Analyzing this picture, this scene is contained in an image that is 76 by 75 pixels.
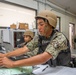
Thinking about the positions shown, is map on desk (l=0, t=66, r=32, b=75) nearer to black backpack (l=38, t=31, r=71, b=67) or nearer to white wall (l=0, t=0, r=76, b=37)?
black backpack (l=38, t=31, r=71, b=67)

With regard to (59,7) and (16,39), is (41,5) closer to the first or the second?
(59,7)

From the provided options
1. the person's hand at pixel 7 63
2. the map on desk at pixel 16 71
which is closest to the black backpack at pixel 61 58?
the map on desk at pixel 16 71

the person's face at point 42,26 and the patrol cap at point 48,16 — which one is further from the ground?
the patrol cap at point 48,16

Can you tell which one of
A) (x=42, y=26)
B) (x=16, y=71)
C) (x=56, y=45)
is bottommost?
(x=16, y=71)

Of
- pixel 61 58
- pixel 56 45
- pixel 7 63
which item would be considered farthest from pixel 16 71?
pixel 61 58

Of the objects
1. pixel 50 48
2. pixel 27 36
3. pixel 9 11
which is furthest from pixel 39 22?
pixel 9 11

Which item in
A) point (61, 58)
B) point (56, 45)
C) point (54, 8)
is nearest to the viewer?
point (56, 45)

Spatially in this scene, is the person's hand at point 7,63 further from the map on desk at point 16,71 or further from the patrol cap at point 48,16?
the patrol cap at point 48,16

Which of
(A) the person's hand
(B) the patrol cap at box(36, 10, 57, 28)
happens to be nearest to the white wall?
(B) the patrol cap at box(36, 10, 57, 28)

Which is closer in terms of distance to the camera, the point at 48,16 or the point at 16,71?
the point at 16,71

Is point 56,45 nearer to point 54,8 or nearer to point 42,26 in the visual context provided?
point 42,26

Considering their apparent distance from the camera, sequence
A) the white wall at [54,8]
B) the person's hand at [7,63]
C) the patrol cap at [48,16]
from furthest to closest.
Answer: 1. the white wall at [54,8]
2. the patrol cap at [48,16]
3. the person's hand at [7,63]

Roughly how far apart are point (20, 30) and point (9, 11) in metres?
0.76

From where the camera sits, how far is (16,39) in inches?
124
